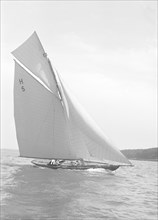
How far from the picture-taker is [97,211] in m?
16.0

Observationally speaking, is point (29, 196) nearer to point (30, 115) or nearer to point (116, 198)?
point (116, 198)

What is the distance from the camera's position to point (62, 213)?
1477cm

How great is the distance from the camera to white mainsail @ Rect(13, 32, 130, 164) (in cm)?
3553

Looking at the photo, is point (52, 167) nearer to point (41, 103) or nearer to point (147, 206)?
point (41, 103)

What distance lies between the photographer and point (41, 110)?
1459 inches

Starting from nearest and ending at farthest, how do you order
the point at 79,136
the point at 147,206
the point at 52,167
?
the point at 147,206 → the point at 79,136 → the point at 52,167

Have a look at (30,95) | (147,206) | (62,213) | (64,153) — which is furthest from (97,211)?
(30,95)

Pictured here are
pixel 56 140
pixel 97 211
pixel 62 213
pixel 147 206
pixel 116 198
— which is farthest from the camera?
pixel 56 140

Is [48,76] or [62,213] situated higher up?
[48,76]

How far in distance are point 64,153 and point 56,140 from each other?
5.80ft

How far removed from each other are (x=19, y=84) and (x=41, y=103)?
3614mm

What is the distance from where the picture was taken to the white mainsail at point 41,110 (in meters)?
35.5

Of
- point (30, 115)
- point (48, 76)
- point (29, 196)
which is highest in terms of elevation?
point (48, 76)

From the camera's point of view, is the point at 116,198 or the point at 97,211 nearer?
the point at 97,211
